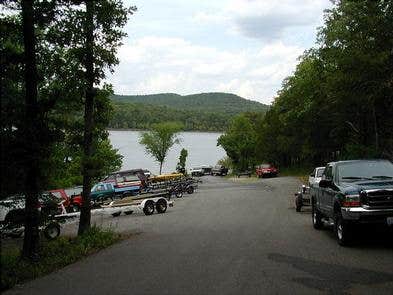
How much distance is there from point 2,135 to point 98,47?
5429mm

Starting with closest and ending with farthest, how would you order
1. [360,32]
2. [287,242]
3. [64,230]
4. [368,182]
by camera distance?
[368,182], [287,242], [64,230], [360,32]

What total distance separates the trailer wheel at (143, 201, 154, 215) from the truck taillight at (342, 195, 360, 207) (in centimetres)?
1491

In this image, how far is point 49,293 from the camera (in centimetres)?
895

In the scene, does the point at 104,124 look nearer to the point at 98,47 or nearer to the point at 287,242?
the point at 98,47

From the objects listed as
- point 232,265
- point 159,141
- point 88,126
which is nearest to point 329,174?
point 232,265

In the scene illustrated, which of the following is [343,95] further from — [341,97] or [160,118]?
[160,118]

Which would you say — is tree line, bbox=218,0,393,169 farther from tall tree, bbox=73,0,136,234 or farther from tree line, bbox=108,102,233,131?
tree line, bbox=108,102,233,131

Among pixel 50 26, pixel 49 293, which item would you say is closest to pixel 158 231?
pixel 50 26

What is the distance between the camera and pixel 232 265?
34.7 ft

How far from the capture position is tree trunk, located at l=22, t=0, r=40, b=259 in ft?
38.5

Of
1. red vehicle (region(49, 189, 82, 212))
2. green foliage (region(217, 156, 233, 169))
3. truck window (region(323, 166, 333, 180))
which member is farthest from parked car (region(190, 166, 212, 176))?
truck window (region(323, 166, 333, 180))

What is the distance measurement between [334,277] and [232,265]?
A: 2090 millimetres

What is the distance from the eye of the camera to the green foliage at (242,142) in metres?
105

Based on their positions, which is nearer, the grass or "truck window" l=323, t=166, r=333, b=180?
the grass
